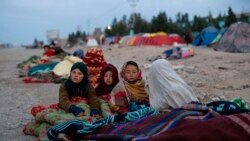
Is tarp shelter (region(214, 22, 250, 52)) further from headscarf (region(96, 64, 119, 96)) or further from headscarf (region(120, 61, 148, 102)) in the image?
headscarf (region(120, 61, 148, 102))

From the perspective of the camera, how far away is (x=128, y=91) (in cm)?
515

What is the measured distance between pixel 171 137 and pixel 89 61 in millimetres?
3947

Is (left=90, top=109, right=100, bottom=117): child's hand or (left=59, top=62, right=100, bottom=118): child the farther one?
(left=59, top=62, right=100, bottom=118): child

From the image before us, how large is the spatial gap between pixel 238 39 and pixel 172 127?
1567cm

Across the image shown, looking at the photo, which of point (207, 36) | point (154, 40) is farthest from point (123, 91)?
point (154, 40)

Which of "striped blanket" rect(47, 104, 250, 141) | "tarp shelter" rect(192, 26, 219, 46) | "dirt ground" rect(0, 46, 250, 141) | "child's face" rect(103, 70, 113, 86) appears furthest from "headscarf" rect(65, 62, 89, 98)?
"tarp shelter" rect(192, 26, 219, 46)

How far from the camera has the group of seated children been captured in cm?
455

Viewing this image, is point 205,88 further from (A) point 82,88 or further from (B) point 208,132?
(B) point 208,132

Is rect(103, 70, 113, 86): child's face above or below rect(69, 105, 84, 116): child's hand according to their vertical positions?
above

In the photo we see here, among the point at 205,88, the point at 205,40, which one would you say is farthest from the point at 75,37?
the point at 205,88

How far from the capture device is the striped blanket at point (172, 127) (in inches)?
120

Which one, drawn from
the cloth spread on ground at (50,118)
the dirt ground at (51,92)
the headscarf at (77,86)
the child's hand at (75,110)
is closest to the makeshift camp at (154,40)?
the dirt ground at (51,92)

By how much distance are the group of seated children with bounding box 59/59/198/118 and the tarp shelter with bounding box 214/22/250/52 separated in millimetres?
13452

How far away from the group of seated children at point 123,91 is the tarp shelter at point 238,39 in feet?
44.1
